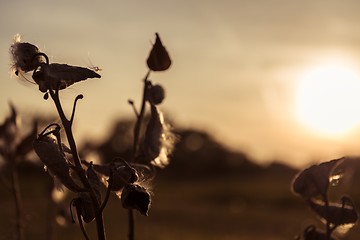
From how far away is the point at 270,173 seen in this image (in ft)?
133

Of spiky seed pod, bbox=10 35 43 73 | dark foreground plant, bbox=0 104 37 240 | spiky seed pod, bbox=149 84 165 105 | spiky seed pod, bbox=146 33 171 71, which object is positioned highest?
spiky seed pod, bbox=10 35 43 73

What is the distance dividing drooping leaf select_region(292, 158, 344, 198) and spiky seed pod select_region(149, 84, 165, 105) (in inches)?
23.7

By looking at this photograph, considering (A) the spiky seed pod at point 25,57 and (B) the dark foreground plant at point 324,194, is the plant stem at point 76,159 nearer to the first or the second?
(A) the spiky seed pod at point 25,57

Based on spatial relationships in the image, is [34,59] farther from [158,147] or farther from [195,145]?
Result: [195,145]

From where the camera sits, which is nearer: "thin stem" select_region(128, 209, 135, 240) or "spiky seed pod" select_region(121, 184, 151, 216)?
"spiky seed pod" select_region(121, 184, 151, 216)

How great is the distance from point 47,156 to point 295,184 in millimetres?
867

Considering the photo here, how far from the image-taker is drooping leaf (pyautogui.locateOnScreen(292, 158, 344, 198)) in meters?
2.27

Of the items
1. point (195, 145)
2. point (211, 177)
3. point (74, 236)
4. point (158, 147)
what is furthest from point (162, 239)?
point (195, 145)

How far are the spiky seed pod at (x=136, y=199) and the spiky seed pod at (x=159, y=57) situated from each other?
26.5 inches

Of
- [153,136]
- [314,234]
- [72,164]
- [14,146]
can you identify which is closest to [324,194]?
[314,234]

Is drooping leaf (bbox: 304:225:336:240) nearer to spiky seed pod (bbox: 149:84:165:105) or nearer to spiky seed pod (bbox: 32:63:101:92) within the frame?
spiky seed pod (bbox: 149:84:165:105)

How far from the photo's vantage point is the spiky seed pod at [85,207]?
1.98m

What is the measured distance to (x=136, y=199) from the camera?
1.89 metres

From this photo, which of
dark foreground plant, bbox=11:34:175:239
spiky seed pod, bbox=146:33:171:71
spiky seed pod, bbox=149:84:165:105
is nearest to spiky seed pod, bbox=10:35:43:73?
dark foreground plant, bbox=11:34:175:239
